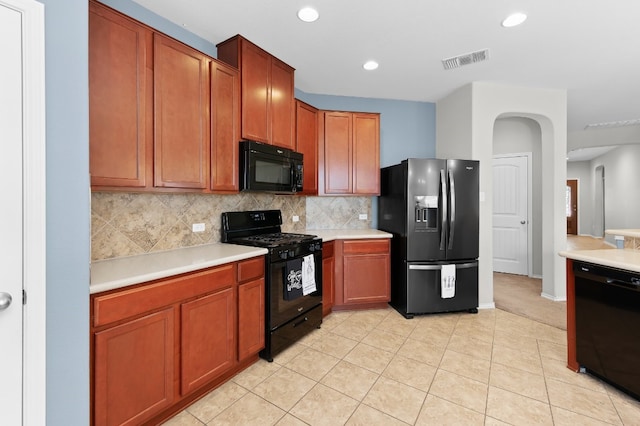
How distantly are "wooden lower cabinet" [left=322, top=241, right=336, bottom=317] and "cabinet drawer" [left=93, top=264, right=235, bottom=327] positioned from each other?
49.8 inches

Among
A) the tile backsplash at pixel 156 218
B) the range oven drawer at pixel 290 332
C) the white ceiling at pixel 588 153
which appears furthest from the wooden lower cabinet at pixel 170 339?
the white ceiling at pixel 588 153

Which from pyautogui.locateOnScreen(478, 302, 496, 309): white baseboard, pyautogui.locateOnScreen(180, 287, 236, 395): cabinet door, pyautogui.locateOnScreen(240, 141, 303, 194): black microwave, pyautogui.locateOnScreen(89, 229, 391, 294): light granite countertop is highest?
pyautogui.locateOnScreen(240, 141, 303, 194): black microwave

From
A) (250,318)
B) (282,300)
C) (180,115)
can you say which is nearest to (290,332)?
(282,300)

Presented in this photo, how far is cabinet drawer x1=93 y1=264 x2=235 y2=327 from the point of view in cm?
136

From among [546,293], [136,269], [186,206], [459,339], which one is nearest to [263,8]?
[186,206]

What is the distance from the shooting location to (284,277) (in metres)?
2.45

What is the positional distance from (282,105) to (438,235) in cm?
219

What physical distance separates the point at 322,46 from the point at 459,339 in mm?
3086

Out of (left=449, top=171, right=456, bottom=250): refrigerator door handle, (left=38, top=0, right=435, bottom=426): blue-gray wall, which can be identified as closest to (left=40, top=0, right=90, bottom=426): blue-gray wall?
(left=38, top=0, right=435, bottom=426): blue-gray wall

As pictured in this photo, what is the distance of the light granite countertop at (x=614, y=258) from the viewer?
175 cm
